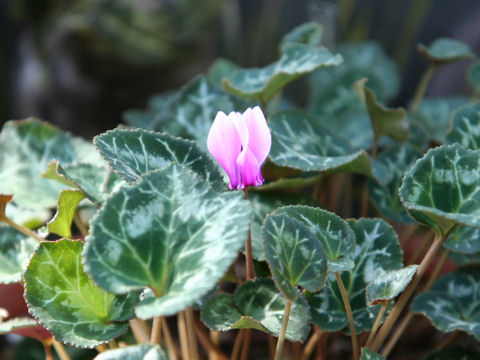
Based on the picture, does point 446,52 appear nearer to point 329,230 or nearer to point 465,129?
point 465,129

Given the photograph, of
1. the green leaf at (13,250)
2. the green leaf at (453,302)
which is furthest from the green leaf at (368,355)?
the green leaf at (13,250)

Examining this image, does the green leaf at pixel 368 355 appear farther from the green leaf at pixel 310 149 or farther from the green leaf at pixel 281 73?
the green leaf at pixel 281 73

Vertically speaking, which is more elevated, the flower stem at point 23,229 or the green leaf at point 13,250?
the flower stem at point 23,229

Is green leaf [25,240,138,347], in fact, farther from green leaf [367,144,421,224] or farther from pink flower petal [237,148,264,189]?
green leaf [367,144,421,224]

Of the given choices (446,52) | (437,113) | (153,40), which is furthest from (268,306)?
(153,40)

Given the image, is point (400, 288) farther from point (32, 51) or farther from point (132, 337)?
point (32, 51)
